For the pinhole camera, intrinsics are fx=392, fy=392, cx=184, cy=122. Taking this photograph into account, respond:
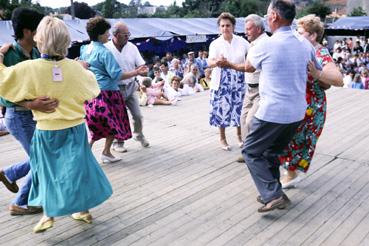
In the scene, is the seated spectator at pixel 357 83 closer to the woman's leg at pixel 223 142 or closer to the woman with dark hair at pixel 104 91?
the woman's leg at pixel 223 142

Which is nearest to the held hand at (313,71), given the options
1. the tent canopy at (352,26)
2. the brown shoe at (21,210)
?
the brown shoe at (21,210)

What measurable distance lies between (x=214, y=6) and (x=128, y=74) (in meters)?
49.3

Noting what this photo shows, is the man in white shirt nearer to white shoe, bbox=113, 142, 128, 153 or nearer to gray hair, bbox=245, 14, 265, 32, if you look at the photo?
white shoe, bbox=113, 142, 128, 153

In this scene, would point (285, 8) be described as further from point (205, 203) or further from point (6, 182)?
point (6, 182)

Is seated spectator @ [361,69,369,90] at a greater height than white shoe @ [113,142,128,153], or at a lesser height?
lesser

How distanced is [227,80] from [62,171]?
234cm

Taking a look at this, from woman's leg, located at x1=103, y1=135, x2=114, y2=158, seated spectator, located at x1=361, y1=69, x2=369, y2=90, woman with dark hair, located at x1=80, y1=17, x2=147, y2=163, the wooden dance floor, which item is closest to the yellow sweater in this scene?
the wooden dance floor

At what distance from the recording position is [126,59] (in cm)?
413

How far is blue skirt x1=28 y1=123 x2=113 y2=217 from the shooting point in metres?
2.45

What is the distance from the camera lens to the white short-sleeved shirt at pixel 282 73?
258cm

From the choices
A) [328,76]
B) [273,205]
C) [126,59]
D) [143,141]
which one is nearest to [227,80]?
[126,59]

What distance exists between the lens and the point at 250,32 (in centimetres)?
372

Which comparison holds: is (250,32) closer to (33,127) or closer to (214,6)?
(33,127)

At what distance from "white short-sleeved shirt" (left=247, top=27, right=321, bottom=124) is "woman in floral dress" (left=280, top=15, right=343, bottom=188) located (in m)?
0.21
